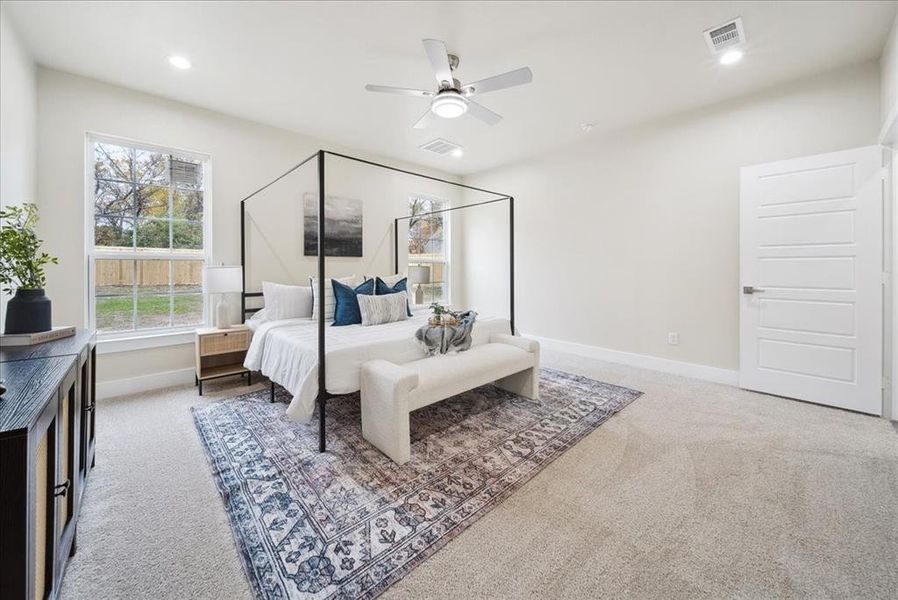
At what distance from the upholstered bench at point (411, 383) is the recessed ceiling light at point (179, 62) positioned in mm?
2764

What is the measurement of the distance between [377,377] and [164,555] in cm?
120

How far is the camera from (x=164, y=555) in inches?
59.2

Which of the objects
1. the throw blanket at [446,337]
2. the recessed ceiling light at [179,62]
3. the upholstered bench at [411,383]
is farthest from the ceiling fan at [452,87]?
the upholstered bench at [411,383]

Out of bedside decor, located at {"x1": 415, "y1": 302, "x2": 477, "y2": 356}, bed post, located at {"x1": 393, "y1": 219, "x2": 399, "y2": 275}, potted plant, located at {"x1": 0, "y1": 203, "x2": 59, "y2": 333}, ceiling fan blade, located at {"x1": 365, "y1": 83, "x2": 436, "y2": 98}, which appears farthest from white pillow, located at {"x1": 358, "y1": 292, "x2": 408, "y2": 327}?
potted plant, located at {"x1": 0, "y1": 203, "x2": 59, "y2": 333}

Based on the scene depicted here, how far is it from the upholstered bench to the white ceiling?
2.30 m

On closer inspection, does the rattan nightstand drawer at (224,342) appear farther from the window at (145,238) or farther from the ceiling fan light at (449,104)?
the ceiling fan light at (449,104)

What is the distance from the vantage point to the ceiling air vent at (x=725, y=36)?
8.04ft

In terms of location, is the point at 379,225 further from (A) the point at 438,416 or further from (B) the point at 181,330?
(A) the point at 438,416

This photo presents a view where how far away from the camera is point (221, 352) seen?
135 inches

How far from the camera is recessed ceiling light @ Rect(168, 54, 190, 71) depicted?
2.77 meters

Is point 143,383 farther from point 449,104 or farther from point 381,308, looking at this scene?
point 449,104

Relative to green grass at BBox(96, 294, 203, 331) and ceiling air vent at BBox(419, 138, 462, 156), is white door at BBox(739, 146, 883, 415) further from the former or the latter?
green grass at BBox(96, 294, 203, 331)

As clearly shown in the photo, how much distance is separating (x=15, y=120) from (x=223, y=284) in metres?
1.63

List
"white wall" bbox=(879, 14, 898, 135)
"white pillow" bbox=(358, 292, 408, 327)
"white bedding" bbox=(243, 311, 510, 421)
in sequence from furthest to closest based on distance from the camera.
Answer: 1. "white pillow" bbox=(358, 292, 408, 327)
2. "white wall" bbox=(879, 14, 898, 135)
3. "white bedding" bbox=(243, 311, 510, 421)
